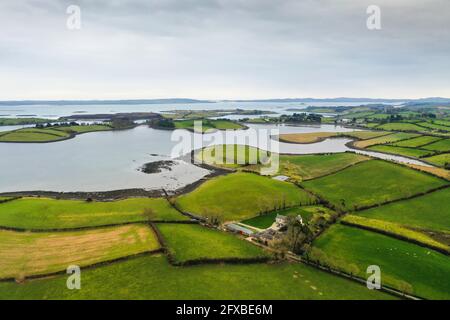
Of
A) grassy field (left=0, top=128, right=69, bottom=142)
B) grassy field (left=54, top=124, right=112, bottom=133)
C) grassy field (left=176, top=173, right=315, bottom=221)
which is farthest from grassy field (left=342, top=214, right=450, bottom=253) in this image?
grassy field (left=54, top=124, right=112, bottom=133)

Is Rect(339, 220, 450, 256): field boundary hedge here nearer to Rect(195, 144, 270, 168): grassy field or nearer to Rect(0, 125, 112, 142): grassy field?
Rect(195, 144, 270, 168): grassy field

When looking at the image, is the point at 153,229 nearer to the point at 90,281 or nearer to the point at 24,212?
the point at 90,281

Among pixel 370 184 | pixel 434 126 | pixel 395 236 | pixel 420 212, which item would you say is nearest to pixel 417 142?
pixel 434 126

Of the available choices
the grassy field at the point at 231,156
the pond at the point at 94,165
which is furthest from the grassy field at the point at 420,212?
the pond at the point at 94,165

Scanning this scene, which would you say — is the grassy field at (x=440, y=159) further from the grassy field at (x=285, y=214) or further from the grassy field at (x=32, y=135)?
the grassy field at (x=32, y=135)

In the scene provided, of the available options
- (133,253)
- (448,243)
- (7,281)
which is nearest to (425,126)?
(448,243)
